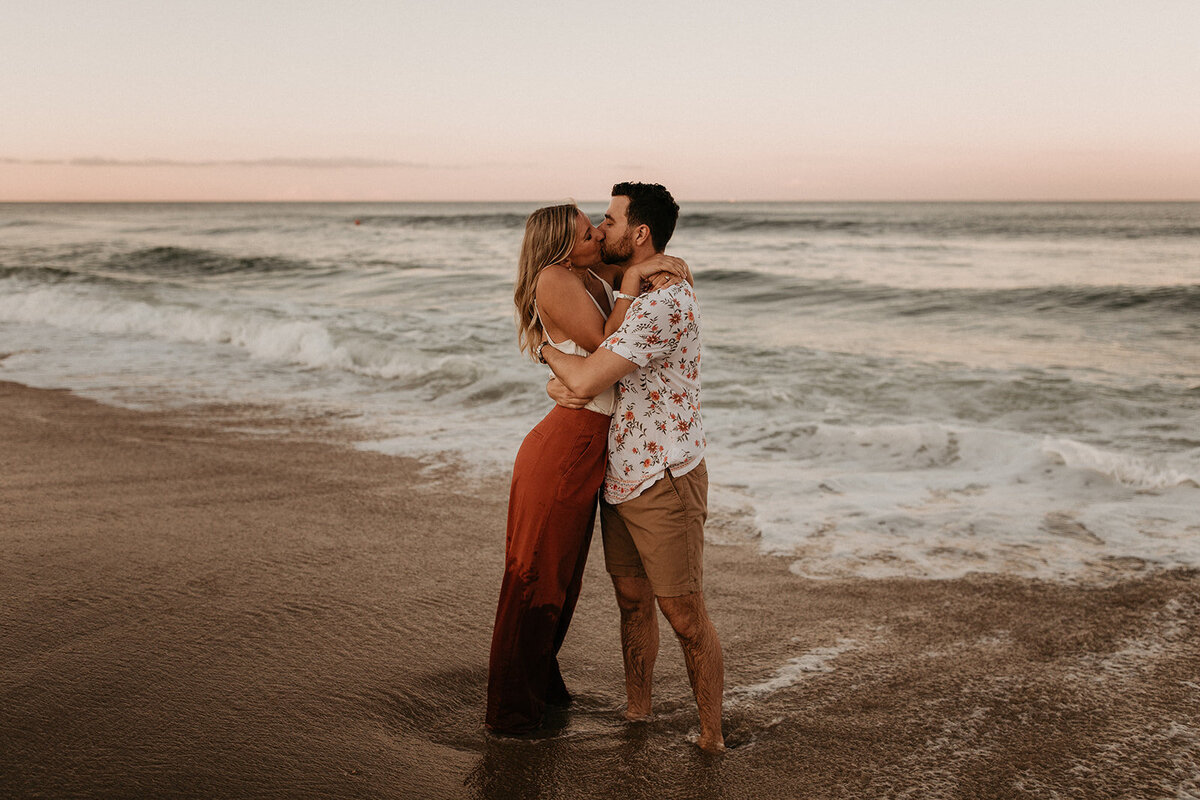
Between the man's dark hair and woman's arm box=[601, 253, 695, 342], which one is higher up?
the man's dark hair

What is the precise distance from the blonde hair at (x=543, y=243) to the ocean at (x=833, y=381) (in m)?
2.52

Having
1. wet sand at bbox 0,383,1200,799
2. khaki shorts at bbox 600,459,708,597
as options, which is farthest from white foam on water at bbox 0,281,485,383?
khaki shorts at bbox 600,459,708,597

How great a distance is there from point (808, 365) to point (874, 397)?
5.92 ft

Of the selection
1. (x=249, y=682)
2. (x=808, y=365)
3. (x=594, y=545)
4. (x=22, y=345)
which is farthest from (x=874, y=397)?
(x=22, y=345)

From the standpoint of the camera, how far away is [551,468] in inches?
115

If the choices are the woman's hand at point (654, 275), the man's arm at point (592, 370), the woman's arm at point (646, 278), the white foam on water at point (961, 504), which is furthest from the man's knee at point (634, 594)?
the white foam on water at point (961, 504)

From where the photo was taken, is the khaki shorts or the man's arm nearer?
the man's arm

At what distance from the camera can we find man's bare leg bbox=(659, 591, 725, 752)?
2.95m

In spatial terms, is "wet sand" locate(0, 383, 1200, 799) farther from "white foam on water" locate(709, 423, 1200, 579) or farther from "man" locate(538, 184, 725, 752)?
"man" locate(538, 184, 725, 752)

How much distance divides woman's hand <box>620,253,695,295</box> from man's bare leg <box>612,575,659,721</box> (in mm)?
995

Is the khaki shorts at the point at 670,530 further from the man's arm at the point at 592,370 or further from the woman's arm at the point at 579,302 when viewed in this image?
the woman's arm at the point at 579,302

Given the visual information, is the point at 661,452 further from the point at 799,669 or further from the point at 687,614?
the point at 799,669

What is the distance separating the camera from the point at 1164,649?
380cm

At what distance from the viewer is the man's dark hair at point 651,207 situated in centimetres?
288
